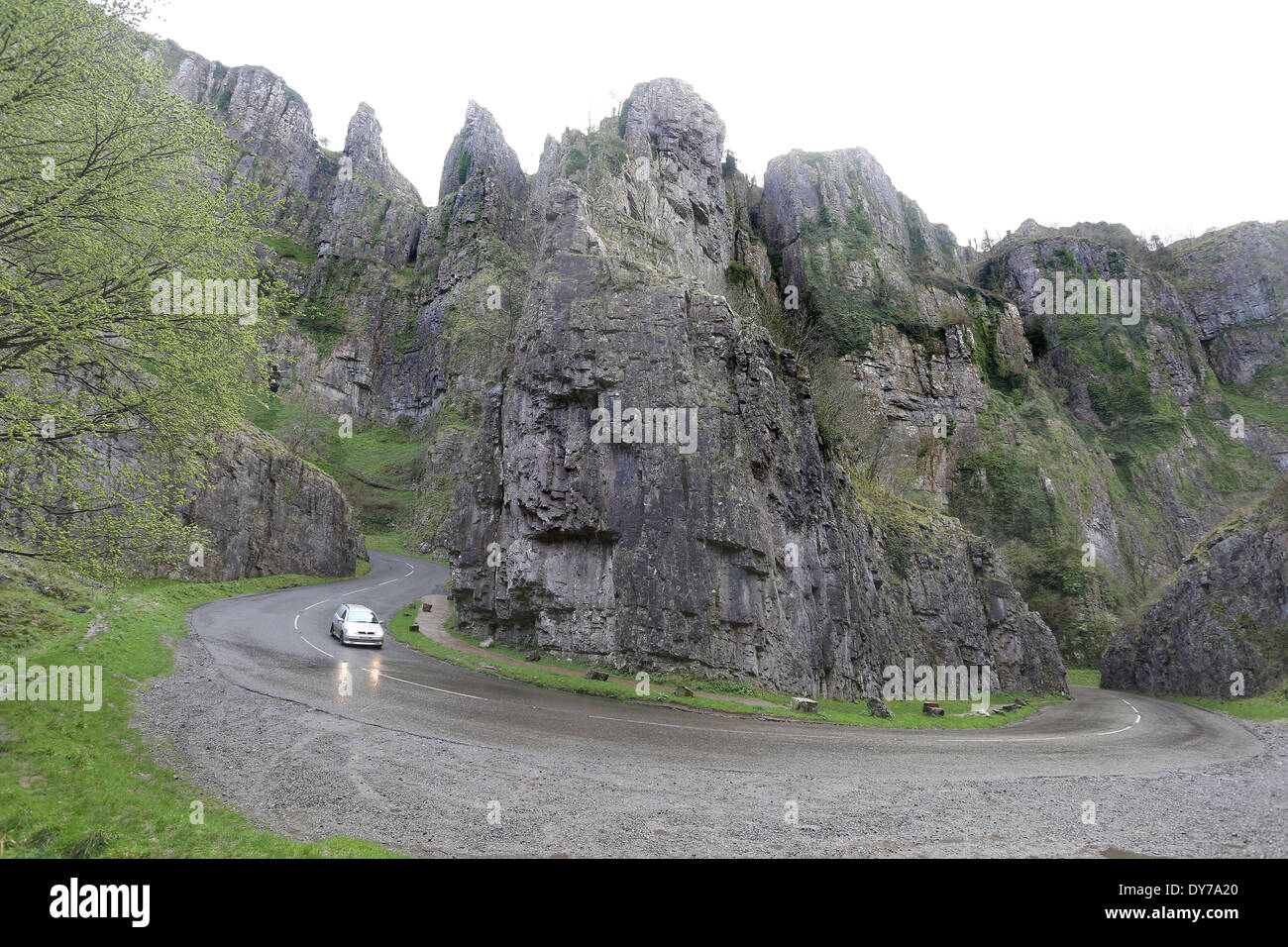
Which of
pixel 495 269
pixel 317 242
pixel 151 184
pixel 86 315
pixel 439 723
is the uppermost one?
pixel 317 242

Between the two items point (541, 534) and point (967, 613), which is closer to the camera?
point (541, 534)

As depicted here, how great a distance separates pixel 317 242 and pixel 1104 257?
13783cm

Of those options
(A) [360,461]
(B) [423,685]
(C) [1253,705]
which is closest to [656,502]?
(B) [423,685]

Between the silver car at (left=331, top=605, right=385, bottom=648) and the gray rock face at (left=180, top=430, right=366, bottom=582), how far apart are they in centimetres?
1197

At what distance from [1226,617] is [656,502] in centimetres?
3515

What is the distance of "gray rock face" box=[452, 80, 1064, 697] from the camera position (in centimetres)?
2356

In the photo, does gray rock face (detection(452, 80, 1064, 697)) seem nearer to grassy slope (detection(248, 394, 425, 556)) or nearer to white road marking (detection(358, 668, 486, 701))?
white road marking (detection(358, 668, 486, 701))

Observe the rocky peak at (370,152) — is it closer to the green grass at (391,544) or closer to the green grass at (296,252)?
the green grass at (296,252)

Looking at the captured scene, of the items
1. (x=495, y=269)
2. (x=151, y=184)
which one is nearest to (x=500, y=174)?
(x=495, y=269)

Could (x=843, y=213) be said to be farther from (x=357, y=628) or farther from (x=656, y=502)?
(x=357, y=628)

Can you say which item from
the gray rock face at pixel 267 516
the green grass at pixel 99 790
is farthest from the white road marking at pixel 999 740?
the gray rock face at pixel 267 516

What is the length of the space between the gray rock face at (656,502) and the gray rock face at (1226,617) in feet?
54.8
